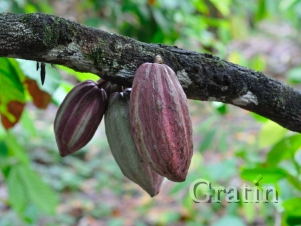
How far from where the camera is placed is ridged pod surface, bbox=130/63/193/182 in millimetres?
616

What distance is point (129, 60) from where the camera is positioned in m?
0.69

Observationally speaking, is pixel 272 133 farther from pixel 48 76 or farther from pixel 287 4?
pixel 287 4

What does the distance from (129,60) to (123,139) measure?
15 centimetres

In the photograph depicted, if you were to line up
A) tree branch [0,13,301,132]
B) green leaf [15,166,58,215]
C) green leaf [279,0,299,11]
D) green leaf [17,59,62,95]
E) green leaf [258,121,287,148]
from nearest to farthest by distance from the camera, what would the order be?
tree branch [0,13,301,132] < green leaf [17,59,62,95] < green leaf [258,121,287,148] < green leaf [15,166,58,215] < green leaf [279,0,299,11]

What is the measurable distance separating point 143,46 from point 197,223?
266cm

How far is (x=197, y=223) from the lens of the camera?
3.11 metres

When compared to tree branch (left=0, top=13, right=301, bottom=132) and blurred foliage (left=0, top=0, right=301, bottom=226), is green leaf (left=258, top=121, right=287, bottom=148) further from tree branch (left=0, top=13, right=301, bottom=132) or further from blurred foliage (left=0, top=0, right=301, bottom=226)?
tree branch (left=0, top=13, right=301, bottom=132)

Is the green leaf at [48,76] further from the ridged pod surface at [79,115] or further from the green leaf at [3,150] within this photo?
the green leaf at [3,150]

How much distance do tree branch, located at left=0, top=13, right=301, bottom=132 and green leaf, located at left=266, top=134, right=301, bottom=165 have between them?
0.35 m

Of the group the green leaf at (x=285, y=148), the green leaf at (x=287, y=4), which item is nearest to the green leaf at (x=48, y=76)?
the green leaf at (x=285, y=148)

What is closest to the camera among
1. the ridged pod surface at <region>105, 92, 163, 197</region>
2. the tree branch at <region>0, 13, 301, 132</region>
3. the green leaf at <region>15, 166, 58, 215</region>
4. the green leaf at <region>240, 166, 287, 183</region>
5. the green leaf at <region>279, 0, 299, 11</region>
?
the tree branch at <region>0, 13, 301, 132</region>

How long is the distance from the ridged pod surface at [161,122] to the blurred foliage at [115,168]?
0.48m

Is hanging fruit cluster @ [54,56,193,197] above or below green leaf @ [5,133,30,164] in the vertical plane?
below

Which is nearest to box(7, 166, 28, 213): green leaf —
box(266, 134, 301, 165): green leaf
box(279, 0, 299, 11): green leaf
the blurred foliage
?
the blurred foliage
